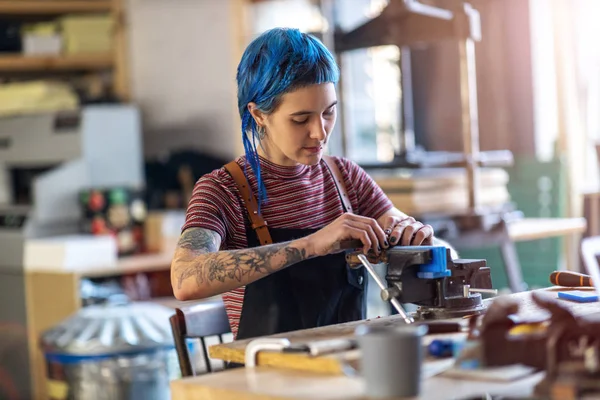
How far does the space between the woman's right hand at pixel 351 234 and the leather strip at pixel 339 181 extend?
0.44 metres

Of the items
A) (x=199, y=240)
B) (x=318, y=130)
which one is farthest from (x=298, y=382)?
(x=318, y=130)

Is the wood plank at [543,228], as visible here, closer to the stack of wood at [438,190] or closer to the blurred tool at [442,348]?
the stack of wood at [438,190]

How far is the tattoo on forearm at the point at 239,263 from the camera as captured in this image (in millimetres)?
1912

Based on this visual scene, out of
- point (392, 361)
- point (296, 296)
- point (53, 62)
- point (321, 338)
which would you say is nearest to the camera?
point (392, 361)

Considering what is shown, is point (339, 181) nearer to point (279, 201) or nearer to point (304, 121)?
point (279, 201)

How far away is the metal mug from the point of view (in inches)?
50.2

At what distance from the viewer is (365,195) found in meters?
2.37

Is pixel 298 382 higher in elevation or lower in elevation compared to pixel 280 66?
lower

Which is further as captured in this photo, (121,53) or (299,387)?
(121,53)

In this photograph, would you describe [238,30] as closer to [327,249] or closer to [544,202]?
[544,202]

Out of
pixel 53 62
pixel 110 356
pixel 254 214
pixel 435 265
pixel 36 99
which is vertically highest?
pixel 53 62

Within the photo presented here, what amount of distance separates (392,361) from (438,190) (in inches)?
95.4

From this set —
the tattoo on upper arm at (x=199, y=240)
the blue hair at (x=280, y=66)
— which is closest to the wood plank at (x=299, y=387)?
the tattoo on upper arm at (x=199, y=240)

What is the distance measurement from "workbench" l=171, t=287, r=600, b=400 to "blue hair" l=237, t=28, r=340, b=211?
595 mm
